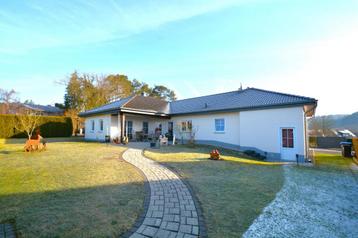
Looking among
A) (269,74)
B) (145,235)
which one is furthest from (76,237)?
(269,74)

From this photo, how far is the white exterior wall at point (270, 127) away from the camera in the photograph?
1130 cm

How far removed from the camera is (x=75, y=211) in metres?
3.44

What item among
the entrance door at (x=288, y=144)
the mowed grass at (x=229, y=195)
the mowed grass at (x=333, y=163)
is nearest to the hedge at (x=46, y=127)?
the mowed grass at (x=229, y=195)

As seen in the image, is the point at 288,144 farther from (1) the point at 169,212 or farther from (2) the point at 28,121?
(2) the point at 28,121

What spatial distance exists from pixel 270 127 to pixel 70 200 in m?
12.2

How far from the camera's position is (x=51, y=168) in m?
6.61

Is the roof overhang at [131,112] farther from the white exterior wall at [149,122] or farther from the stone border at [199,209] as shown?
the stone border at [199,209]

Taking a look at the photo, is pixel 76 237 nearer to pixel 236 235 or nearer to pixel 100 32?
pixel 236 235

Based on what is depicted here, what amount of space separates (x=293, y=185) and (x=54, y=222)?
256 inches

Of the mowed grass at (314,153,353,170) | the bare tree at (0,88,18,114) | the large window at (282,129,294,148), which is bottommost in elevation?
the mowed grass at (314,153,353,170)

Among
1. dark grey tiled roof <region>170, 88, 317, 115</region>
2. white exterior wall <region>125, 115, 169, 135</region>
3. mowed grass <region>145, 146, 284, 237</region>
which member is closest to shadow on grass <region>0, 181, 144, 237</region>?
mowed grass <region>145, 146, 284, 237</region>

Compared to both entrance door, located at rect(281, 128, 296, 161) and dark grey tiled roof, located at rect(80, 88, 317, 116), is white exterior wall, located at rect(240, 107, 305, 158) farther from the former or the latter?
dark grey tiled roof, located at rect(80, 88, 317, 116)

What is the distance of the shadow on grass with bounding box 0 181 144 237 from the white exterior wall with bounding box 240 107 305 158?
34.8 feet

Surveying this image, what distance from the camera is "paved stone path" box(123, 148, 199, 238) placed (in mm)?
2893
